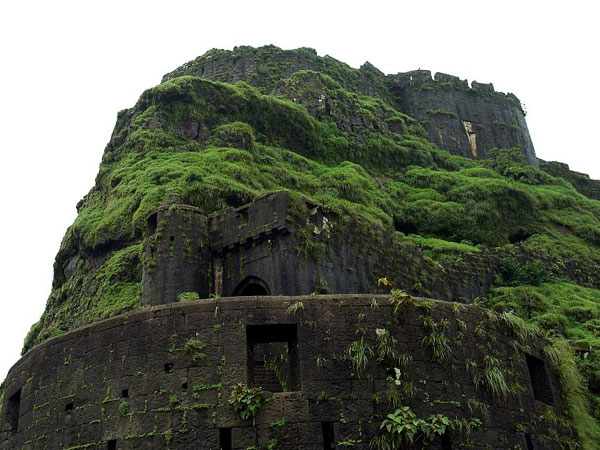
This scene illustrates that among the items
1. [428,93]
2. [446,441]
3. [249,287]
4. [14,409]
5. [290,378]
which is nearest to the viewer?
[446,441]

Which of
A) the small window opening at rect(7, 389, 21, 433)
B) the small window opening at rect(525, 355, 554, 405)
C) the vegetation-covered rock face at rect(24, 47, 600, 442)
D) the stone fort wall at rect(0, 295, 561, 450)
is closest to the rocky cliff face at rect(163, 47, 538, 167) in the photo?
the vegetation-covered rock face at rect(24, 47, 600, 442)

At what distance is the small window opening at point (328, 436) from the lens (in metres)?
11.2

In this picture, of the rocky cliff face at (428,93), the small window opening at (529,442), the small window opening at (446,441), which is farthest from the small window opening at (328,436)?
the rocky cliff face at (428,93)

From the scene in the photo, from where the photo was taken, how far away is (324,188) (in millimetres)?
34656

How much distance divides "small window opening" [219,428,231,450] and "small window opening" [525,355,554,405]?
6.29 m

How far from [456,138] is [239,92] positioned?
24.8m

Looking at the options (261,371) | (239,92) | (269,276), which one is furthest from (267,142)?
(261,371)

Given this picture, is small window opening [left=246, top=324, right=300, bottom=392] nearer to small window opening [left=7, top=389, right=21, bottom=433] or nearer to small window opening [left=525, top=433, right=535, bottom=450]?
small window opening [left=525, top=433, right=535, bottom=450]

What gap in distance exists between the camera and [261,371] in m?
15.0

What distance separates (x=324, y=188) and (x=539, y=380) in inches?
834

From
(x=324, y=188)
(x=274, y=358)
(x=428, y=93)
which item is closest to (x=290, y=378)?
(x=274, y=358)

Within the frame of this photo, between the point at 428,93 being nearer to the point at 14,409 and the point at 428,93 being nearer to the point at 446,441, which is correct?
the point at 14,409

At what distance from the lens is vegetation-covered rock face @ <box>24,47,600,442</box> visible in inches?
1027

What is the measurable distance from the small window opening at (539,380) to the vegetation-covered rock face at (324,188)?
1256 mm
